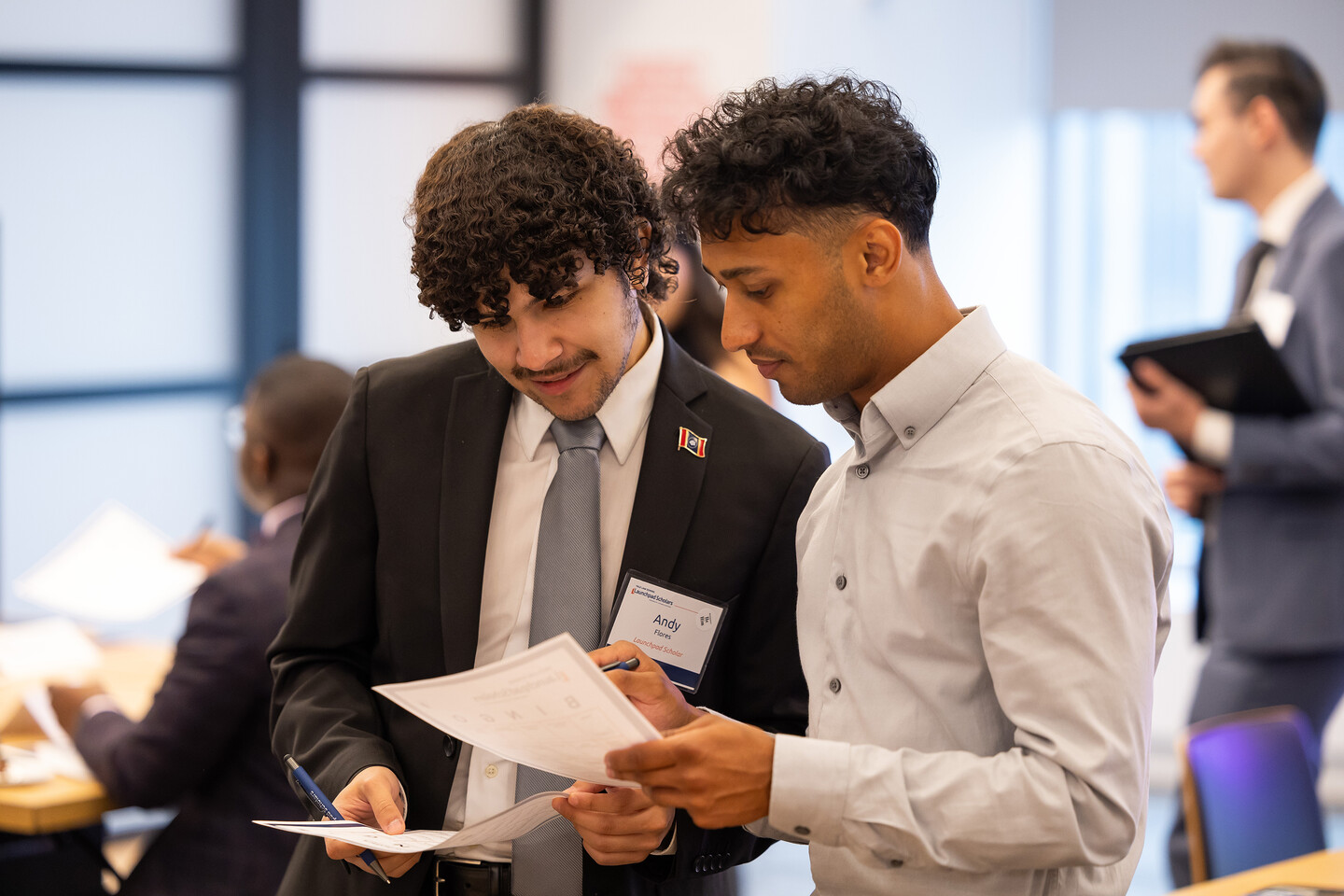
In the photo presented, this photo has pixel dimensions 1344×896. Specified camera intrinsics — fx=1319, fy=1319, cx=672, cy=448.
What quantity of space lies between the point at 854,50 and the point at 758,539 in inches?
151

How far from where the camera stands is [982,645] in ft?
3.96

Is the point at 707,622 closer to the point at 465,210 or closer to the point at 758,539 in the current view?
the point at 758,539

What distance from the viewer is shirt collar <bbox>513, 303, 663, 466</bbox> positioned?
1.62 m

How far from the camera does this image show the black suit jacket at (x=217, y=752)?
2.34 meters

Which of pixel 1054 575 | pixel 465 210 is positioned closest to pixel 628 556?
pixel 465 210

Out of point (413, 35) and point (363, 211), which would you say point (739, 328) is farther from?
point (413, 35)

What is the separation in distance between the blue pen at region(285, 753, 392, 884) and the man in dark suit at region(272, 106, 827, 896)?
2cm

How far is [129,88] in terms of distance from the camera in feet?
15.4

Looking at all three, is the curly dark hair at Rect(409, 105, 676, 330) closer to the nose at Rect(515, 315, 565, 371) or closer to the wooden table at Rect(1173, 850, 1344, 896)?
the nose at Rect(515, 315, 565, 371)

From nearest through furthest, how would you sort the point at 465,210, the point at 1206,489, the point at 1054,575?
the point at 1054,575 < the point at 465,210 < the point at 1206,489

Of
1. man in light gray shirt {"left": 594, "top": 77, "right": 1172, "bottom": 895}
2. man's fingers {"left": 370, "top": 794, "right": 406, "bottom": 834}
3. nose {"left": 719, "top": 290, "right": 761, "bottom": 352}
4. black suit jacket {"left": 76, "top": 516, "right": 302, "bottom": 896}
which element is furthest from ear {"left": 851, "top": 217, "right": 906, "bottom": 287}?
black suit jacket {"left": 76, "top": 516, "right": 302, "bottom": 896}

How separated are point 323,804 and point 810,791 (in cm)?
57

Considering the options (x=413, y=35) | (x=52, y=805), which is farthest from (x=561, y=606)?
(x=413, y=35)

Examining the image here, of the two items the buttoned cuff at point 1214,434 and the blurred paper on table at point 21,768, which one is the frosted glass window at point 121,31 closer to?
the blurred paper on table at point 21,768
